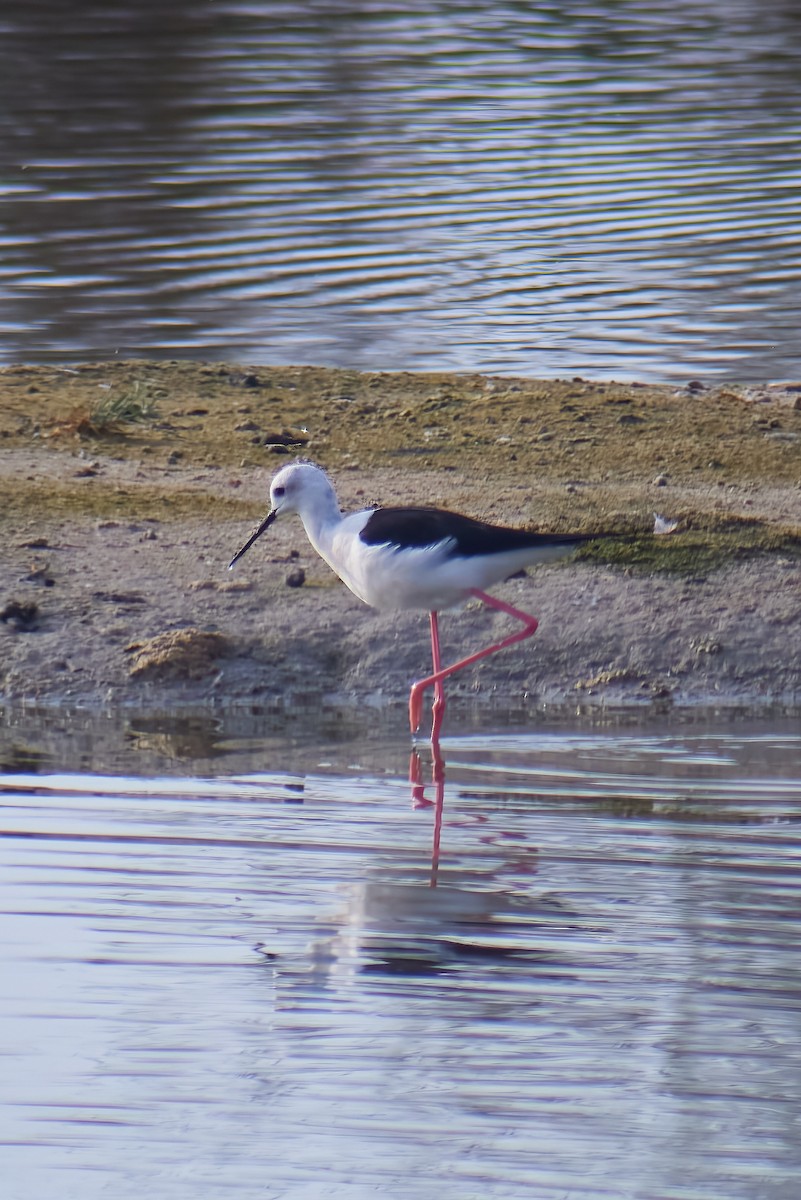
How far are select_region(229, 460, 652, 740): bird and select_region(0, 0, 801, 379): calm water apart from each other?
13.0 feet

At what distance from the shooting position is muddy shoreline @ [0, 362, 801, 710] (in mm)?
6656

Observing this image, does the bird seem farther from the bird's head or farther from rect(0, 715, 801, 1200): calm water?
rect(0, 715, 801, 1200): calm water

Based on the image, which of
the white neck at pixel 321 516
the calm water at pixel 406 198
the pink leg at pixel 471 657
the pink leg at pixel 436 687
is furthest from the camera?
the calm water at pixel 406 198

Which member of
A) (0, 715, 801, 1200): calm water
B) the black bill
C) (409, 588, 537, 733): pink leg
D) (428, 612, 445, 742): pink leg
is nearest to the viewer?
(0, 715, 801, 1200): calm water


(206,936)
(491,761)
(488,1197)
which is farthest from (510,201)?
(488,1197)

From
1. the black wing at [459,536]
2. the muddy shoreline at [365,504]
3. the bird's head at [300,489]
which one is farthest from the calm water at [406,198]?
the black wing at [459,536]

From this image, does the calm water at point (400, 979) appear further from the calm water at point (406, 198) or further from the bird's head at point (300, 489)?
the calm water at point (406, 198)

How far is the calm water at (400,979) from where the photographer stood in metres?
3.22

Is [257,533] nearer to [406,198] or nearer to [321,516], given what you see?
[321,516]

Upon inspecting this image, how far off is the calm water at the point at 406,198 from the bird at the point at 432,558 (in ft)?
13.0

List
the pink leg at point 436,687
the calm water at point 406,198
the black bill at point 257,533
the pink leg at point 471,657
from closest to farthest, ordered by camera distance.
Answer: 1. the pink leg at point 436,687
2. the pink leg at point 471,657
3. the black bill at point 257,533
4. the calm water at point 406,198

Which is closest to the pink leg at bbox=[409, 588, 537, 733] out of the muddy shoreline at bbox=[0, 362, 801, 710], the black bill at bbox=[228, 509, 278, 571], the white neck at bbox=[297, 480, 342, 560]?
the muddy shoreline at bbox=[0, 362, 801, 710]

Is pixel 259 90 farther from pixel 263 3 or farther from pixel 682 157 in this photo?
pixel 263 3

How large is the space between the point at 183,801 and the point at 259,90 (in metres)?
15.9
